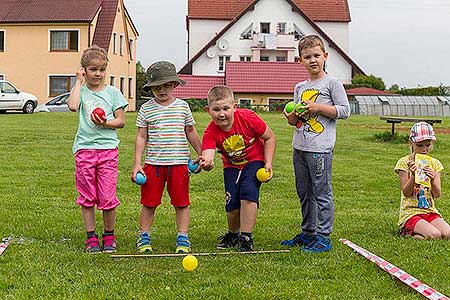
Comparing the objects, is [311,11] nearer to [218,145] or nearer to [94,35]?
[94,35]

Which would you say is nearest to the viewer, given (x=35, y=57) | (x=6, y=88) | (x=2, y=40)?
(x=6, y=88)

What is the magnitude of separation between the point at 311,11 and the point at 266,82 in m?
16.5

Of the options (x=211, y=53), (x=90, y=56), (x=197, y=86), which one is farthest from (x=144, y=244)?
(x=211, y=53)

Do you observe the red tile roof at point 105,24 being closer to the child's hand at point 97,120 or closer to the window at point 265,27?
the window at point 265,27

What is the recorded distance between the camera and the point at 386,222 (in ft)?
27.8

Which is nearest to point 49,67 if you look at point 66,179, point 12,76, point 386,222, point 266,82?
point 12,76

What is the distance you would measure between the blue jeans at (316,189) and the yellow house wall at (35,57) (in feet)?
140

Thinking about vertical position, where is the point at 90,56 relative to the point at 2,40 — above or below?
below

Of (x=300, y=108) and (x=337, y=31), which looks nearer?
(x=300, y=108)

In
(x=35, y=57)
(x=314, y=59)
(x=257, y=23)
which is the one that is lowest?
(x=314, y=59)

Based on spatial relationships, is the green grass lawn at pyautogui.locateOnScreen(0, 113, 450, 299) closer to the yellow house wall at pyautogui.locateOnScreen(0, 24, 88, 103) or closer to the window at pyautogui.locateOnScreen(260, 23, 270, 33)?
the yellow house wall at pyautogui.locateOnScreen(0, 24, 88, 103)

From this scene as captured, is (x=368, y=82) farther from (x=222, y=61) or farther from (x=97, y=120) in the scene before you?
(x=97, y=120)

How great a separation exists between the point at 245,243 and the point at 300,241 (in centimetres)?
61

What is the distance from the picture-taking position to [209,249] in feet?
22.6
